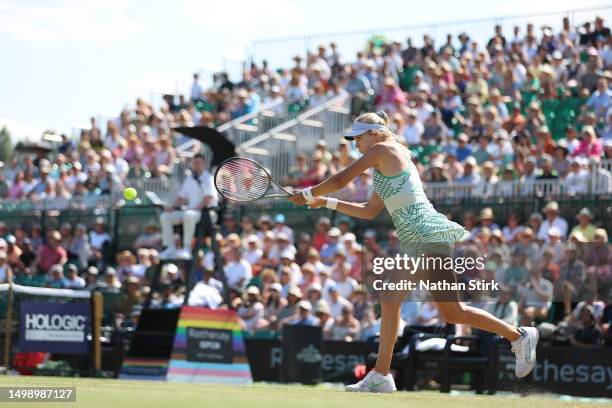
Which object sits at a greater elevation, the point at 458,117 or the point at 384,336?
the point at 458,117

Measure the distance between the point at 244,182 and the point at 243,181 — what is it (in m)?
0.02

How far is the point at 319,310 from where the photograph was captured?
720 inches

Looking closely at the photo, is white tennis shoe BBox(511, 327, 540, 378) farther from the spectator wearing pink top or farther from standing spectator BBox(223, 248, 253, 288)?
standing spectator BBox(223, 248, 253, 288)

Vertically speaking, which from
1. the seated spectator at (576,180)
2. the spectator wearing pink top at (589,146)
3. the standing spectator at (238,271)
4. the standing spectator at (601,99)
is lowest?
the standing spectator at (238,271)

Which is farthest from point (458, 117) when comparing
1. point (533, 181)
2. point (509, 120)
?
point (533, 181)

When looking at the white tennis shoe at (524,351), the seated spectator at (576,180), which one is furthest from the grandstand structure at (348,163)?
the white tennis shoe at (524,351)

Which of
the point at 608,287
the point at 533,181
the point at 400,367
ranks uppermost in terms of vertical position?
the point at 533,181

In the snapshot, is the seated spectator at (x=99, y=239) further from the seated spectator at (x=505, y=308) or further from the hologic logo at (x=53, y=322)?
the seated spectator at (x=505, y=308)

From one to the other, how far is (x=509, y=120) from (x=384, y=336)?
1279 cm

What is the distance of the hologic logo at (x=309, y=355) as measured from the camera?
56.1ft

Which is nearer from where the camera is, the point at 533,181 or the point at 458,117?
the point at 533,181

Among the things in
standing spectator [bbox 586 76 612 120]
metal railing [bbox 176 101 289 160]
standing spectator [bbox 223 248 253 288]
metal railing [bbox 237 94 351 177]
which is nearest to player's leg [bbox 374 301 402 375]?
standing spectator [bbox 223 248 253 288]

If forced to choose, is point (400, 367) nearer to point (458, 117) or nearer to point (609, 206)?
point (609, 206)

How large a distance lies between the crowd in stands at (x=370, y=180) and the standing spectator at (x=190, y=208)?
2.32 ft
